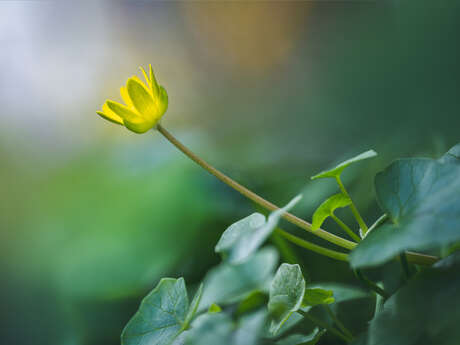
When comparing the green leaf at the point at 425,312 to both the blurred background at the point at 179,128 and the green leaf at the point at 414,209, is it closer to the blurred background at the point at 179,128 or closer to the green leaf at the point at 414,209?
the green leaf at the point at 414,209

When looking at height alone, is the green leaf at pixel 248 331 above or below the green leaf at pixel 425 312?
above

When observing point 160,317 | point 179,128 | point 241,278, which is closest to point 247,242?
point 241,278

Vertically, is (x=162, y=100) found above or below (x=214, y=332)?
above

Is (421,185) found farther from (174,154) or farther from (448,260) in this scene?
(174,154)

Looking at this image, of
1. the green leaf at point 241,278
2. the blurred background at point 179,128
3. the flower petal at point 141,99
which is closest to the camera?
the green leaf at point 241,278

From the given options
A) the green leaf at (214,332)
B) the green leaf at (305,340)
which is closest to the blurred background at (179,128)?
the green leaf at (305,340)

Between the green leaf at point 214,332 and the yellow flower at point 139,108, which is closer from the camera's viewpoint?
the green leaf at point 214,332

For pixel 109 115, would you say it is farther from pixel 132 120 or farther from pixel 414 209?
pixel 414 209

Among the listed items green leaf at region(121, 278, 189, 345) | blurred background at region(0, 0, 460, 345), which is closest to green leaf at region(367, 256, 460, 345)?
green leaf at region(121, 278, 189, 345)
